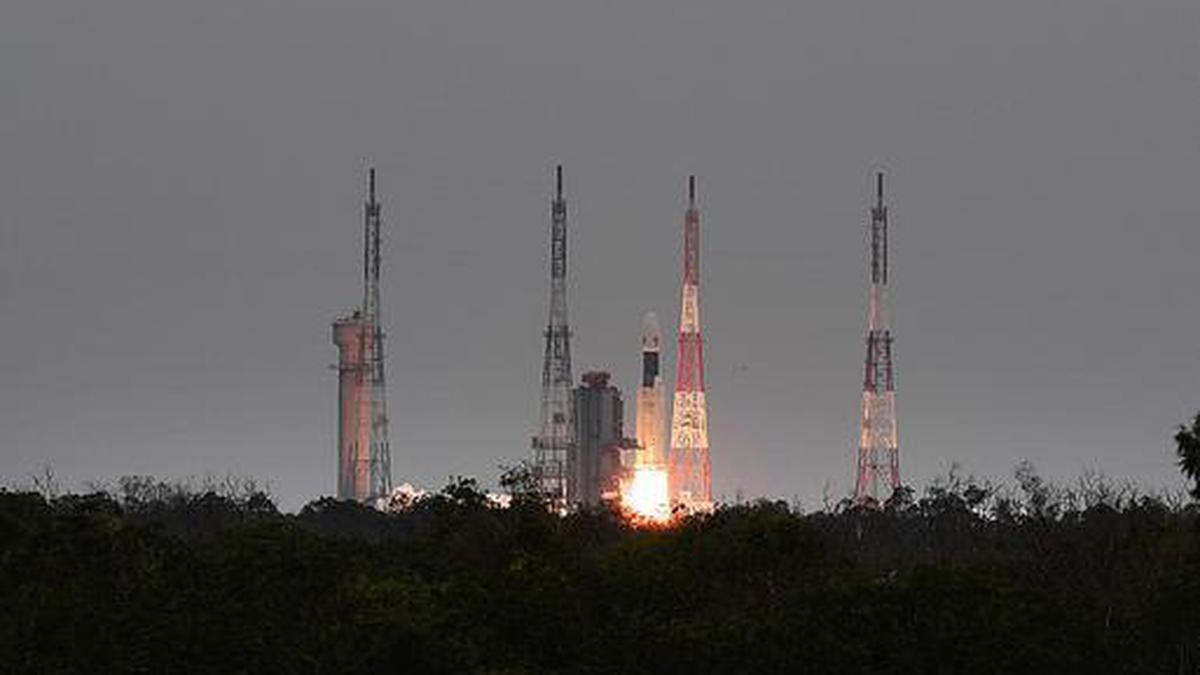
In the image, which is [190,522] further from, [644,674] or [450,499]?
[644,674]

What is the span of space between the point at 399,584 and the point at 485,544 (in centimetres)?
1601

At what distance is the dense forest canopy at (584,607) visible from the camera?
236 ft

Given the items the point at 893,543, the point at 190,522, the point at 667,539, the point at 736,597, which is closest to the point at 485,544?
the point at 667,539

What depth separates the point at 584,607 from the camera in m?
77.0

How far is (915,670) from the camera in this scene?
70.8 metres

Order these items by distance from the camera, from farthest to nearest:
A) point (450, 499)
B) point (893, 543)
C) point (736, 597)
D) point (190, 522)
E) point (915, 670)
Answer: point (190, 522) < point (893, 543) < point (450, 499) < point (736, 597) < point (915, 670)

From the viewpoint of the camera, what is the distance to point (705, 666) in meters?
72.1

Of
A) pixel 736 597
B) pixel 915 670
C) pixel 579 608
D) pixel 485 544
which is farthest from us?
pixel 485 544

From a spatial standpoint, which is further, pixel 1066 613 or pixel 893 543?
pixel 893 543

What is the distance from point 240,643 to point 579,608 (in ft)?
27.7

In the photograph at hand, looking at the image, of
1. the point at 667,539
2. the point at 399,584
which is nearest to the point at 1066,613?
the point at 399,584

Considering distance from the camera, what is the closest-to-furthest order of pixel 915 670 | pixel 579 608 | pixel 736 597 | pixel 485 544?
1. pixel 915 670
2. pixel 579 608
3. pixel 736 597
4. pixel 485 544

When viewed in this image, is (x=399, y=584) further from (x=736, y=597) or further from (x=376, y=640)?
(x=736, y=597)

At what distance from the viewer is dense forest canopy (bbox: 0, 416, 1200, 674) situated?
2827 inches
